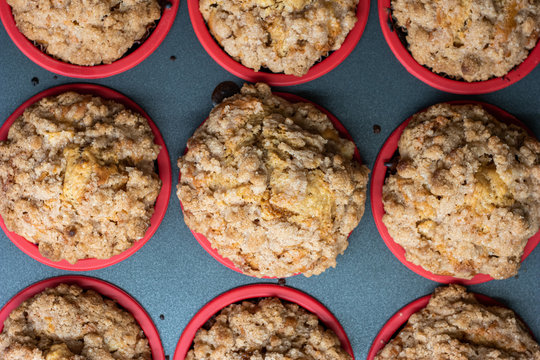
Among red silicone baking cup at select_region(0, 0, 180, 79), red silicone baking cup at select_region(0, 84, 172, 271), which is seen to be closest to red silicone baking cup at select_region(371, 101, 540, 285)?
red silicone baking cup at select_region(0, 84, 172, 271)

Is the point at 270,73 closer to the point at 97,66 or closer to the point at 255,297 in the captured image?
the point at 97,66

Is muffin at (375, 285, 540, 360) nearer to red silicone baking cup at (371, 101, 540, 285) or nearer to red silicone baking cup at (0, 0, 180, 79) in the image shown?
red silicone baking cup at (371, 101, 540, 285)

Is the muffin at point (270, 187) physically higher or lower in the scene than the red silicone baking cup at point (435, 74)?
lower

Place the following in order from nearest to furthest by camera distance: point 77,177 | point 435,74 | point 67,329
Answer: point 77,177, point 67,329, point 435,74

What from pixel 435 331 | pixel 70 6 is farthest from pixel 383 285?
pixel 70 6

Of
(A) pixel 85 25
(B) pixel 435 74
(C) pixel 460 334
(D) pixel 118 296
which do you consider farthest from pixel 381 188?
(A) pixel 85 25

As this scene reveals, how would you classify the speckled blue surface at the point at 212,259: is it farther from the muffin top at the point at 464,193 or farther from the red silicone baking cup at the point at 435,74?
the muffin top at the point at 464,193

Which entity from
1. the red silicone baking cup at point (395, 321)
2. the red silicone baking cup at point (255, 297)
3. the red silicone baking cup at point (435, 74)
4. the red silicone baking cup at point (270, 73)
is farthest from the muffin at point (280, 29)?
the red silicone baking cup at point (395, 321)
